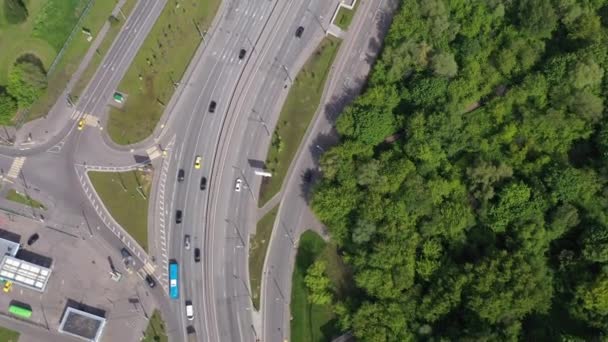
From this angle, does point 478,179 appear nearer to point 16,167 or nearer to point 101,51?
point 101,51

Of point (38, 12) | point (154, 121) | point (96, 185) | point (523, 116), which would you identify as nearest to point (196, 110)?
point (154, 121)

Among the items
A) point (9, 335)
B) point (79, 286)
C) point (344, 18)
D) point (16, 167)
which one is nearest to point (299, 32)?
point (344, 18)

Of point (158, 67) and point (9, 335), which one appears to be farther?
point (158, 67)

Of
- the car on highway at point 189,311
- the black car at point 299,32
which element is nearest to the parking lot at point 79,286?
the car on highway at point 189,311

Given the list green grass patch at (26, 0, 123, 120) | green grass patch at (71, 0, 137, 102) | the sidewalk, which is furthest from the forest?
green grass patch at (26, 0, 123, 120)

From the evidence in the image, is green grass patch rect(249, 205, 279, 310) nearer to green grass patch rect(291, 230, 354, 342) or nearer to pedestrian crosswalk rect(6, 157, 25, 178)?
green grass patch rect(291, 230, 354, 342)

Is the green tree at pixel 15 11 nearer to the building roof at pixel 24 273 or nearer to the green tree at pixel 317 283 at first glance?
the building roof at pixel 24 273
